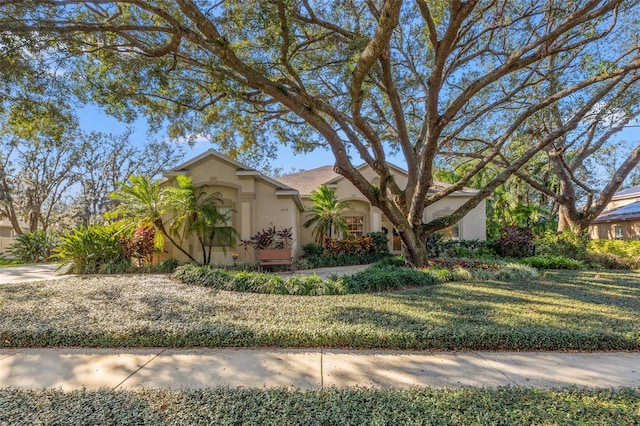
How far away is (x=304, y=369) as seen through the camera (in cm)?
371

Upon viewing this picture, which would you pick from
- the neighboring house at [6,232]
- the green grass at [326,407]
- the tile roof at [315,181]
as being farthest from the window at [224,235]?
the neighboring house at [6,232]

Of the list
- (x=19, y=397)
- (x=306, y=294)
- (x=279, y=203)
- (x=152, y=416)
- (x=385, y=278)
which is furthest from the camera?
(x=279, y=203)

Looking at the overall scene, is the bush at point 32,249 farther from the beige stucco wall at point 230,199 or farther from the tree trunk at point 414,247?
the tree trunk at point 414,247

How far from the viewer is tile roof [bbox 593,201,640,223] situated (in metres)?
19.8

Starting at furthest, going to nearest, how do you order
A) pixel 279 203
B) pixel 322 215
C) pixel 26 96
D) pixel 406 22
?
pixel 322 215 < pixel 279 203 < pixel 406 22 < pixel 26 96

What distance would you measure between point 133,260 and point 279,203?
5760mm

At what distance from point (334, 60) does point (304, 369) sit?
9764 mm

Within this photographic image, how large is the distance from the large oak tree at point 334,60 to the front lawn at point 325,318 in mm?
3869

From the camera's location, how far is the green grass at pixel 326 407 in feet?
8.55

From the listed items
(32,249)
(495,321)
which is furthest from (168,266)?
(32,249)

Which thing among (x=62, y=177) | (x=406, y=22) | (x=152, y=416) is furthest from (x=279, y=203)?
(x=62, y=177)

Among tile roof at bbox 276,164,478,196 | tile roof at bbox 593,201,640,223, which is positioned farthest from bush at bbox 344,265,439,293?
tile roof at bbox 593,201,640,223

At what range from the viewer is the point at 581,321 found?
5.11m

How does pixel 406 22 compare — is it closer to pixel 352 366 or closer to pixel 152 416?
pixel 352 366
